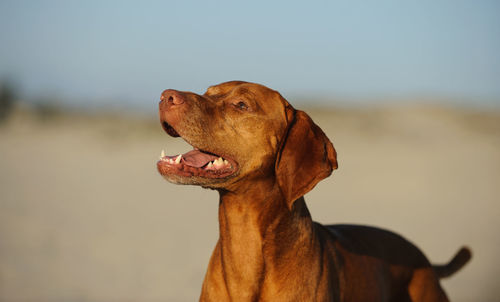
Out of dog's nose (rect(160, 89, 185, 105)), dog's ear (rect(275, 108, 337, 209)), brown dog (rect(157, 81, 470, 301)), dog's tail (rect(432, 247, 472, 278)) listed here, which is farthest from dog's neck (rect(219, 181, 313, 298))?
dog's tail (rect(432, 247, 472, 278))

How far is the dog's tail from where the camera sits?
611 centimetres

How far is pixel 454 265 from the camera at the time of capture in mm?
6105

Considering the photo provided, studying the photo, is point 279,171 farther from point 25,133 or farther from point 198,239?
point 25,133

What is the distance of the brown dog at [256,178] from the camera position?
13.7 ft

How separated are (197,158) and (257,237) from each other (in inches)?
24.1

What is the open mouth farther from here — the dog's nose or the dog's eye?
the dog's eye

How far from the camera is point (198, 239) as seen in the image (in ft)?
38.2

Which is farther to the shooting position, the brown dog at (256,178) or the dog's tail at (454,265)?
the dog's tail at (454,265)

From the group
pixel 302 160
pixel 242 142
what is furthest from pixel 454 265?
pixel 242 142

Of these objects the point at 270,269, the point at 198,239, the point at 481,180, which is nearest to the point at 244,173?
the point at 270,269

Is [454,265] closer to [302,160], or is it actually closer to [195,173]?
[302,160]

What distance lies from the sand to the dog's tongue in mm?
4580

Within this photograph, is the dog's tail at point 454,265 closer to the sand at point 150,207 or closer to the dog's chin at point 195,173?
the dog's chin at point 195,173

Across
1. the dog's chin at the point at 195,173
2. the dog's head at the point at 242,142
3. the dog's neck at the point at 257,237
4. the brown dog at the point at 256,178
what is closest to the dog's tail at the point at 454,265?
the brown dog at the point at 256,178
